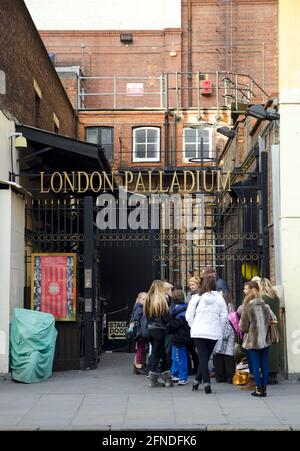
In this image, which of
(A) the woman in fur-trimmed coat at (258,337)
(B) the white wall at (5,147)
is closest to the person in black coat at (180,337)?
(A) the woman in fur-trimmed coat at (258,337)

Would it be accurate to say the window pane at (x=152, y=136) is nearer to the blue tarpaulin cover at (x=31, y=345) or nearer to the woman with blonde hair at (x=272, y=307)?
the blue tarpaulin cover at (x=31, y=345)

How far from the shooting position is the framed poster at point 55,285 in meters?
14.6

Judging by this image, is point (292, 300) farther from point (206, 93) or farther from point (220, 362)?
point (206, 93)

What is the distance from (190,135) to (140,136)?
2.14m

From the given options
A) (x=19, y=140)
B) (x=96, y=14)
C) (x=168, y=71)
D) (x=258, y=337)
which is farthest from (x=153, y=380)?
(x=96, y=14)

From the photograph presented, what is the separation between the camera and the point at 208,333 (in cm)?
1147

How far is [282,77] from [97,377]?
643cm

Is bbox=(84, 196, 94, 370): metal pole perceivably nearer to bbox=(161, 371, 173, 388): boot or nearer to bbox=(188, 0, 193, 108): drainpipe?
bbox=(161, 371, 173, 388): boot

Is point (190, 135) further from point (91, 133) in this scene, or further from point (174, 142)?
point (91, 133)

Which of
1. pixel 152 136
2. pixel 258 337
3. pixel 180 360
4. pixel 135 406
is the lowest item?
pixel 135 406

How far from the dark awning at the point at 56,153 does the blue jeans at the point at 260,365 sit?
5889mm

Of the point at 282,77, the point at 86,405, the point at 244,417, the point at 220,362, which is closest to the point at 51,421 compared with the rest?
the point at 86,405

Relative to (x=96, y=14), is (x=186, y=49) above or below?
below

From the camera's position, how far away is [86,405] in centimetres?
1060
